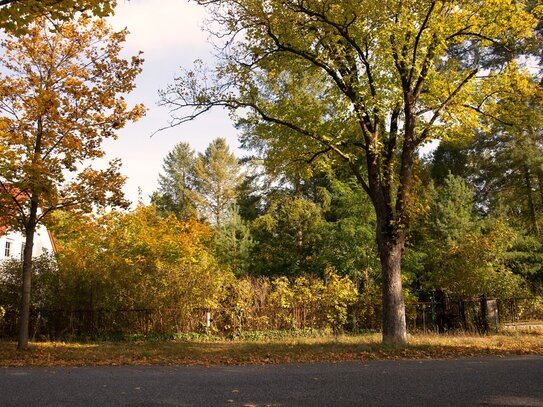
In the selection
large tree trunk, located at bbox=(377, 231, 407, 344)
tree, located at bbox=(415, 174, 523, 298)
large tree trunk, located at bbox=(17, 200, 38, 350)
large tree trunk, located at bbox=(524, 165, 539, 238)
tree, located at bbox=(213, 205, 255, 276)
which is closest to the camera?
large tree trunk, located at bbox=(377, 231, 407, 344)

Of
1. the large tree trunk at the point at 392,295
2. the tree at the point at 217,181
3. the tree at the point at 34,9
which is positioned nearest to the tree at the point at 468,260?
the large tree trunk at the point at 392,295

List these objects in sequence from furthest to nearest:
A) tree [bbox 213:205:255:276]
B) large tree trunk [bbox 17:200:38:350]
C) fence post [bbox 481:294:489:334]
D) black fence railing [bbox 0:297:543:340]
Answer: tree [bbox 213:205:255:276] < black fence railing [bbox 0:297:543:340] < fence post [bbox 481:294:489:334] < large tree trunk [bbox 17:200:38:350]

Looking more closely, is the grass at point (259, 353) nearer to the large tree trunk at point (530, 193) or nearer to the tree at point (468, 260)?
the tree at point (468, 260)

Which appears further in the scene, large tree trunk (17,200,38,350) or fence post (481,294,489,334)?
fence post (481,294,489,334)

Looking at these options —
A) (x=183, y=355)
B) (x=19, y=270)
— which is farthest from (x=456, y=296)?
(x=19, y=270)

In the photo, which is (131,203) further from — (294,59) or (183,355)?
(294,59)

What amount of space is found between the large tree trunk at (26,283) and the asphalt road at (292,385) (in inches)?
170

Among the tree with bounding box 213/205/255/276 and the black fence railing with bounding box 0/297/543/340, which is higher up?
the tree with bounding box 213/205/255/276

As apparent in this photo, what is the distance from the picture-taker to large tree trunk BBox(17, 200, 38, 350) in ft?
44.2

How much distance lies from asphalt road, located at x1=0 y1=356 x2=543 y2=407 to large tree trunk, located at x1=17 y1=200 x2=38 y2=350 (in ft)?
14.2

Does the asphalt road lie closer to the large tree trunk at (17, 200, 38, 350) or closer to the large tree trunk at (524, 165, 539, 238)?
the large tree trunk at (17, 200, 38, 350)

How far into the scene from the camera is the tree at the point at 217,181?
4825cm

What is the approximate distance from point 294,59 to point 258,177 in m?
23.8

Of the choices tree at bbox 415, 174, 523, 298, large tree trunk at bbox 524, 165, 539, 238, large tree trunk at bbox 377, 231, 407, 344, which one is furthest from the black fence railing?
large tree trunk at bbox 524, 165, 539, 238
